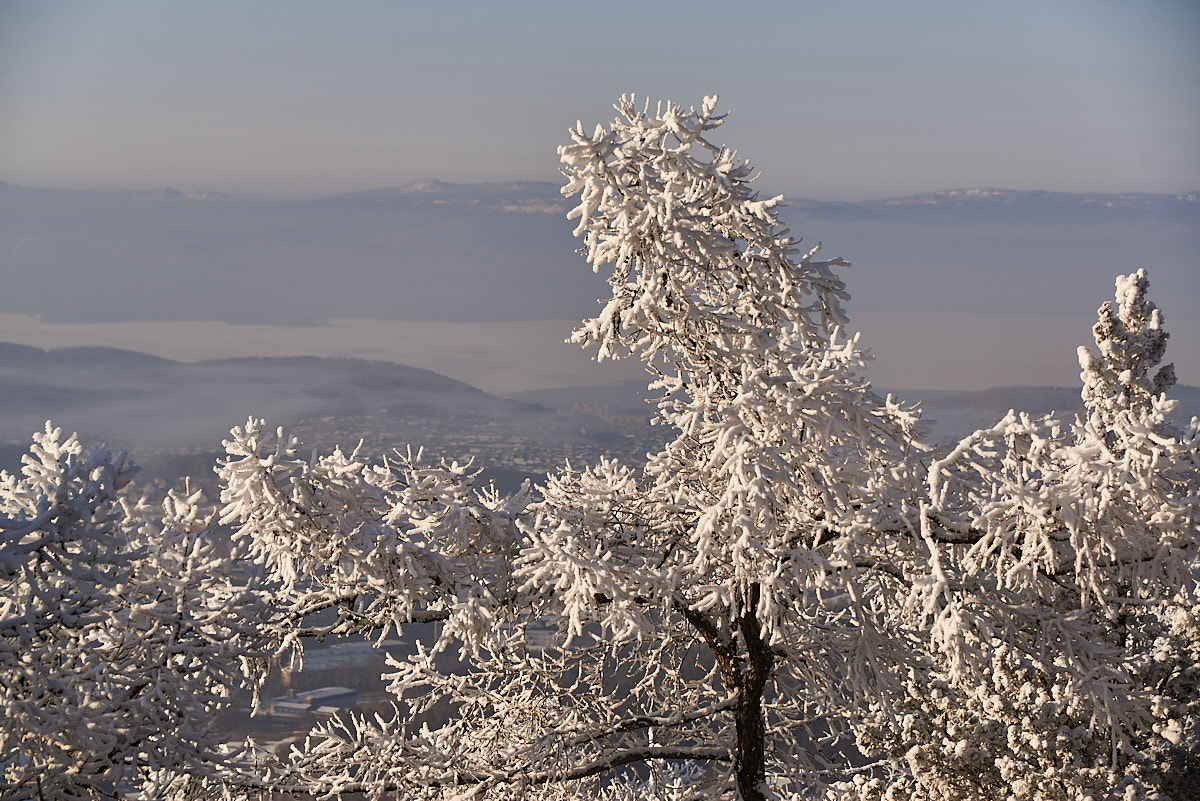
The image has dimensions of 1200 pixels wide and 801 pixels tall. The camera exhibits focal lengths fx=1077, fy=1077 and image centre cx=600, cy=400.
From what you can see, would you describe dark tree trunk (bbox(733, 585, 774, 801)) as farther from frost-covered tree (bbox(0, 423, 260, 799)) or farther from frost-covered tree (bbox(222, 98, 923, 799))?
frost-covered tree (bbox(0, 423, 260, 799))

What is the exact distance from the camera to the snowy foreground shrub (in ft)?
23.9

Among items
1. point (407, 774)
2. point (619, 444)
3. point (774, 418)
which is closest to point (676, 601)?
point (774, 418)

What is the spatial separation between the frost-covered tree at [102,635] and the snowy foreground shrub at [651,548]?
1.0 inches

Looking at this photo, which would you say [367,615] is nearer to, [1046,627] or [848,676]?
[848,676]

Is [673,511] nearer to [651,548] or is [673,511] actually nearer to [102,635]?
[651,548]

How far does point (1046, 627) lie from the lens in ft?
25.6

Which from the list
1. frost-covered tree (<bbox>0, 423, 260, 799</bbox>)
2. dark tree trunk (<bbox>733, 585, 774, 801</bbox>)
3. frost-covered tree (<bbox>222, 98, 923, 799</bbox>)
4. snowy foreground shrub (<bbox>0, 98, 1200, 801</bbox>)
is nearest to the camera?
frost-covered tree (<bbox>0, 423, 260, 799</bbox>)

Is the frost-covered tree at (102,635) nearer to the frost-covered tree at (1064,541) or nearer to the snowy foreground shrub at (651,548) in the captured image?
the snowy foreground shrub at (651,548)

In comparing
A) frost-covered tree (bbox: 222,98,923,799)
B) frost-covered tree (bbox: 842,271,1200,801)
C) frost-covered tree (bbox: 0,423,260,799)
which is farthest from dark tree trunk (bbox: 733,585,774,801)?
frost-covered tree (bbox: 0,423,260,799)

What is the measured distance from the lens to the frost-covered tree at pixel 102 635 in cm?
707

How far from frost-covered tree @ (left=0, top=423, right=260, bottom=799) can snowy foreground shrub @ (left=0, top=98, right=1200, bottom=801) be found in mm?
→ 25

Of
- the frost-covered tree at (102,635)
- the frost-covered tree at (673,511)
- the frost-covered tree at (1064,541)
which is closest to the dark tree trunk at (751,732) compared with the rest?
the frost-covered tree at (673,511)

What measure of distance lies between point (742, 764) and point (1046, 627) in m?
3.02

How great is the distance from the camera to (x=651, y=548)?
895 centimetres
